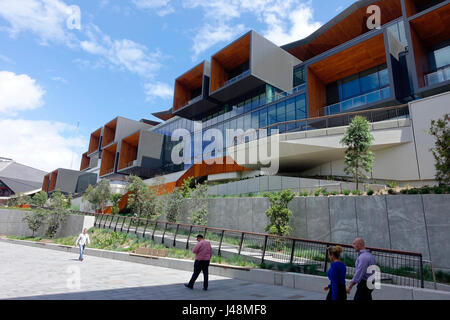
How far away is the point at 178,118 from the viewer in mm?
46000

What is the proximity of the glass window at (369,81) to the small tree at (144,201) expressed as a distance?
21131mm

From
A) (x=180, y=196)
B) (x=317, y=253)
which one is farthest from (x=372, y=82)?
(x=317, y=253)

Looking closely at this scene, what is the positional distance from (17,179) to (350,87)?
312ft

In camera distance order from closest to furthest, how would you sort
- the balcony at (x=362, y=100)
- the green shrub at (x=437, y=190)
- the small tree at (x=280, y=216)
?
the green shrub at (x=437, y=190), the small tree at (x=280, y=216), the balcony at (x=362, y=100)

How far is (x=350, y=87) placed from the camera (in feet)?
87.6

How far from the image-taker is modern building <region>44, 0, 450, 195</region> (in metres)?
18.2

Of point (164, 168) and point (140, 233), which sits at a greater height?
point (164, 168)

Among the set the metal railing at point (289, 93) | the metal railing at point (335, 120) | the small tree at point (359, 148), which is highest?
the metal railing at point (289, 93)

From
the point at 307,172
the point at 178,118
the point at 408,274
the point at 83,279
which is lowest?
the point at 83,279

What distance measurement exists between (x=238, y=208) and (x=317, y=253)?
821 centimetres

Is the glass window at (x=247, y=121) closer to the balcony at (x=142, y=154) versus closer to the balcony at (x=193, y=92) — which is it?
the balcony at (x=193, y=92)

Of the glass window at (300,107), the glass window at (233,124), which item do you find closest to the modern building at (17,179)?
the glass window at (233,124)

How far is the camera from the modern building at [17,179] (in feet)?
259

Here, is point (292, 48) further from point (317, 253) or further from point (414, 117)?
point (317, 253)
